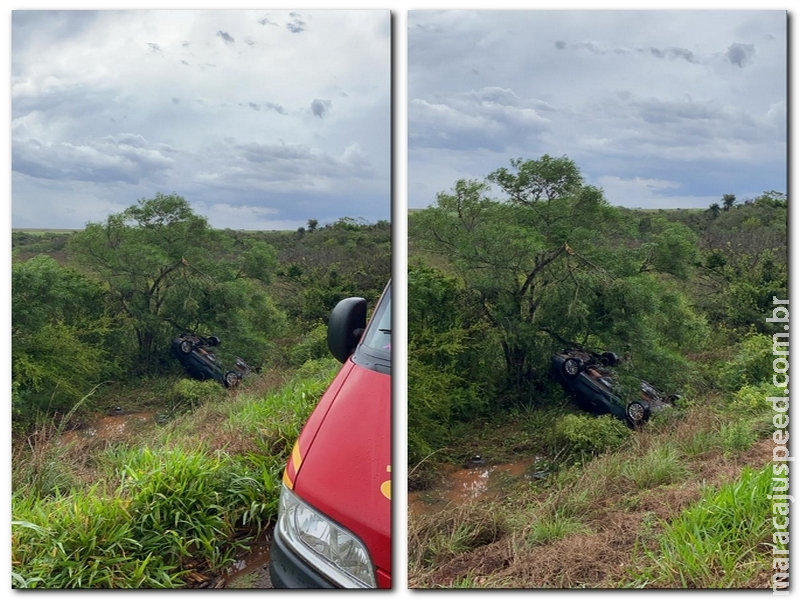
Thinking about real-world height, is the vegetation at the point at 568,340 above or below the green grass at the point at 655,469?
above

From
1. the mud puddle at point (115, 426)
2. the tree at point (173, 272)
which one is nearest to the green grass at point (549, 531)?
the tree at point (173, 272)

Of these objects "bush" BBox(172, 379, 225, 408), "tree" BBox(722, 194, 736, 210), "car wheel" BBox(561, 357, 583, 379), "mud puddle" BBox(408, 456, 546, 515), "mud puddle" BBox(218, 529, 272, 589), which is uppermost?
"tree" BBox(722, 194, 736, 210)

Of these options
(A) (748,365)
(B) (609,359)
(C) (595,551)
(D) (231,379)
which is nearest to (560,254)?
(B) (609,359)

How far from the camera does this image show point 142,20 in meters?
2.27

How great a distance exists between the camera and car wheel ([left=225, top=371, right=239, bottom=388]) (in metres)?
2.34

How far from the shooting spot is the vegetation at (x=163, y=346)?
2234 millimetres

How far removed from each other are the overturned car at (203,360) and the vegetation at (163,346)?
33 mm

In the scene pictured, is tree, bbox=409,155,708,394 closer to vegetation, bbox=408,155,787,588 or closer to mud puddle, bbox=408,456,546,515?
vegetation, bbox=408,155,787,588

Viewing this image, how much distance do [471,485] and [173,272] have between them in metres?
1.30

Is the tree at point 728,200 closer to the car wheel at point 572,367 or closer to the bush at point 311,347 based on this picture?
the car wheel at point 572,367

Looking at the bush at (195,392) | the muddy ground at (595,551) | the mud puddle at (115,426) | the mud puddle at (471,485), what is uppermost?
the bush at (195,392)

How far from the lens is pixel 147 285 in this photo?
2271 mm

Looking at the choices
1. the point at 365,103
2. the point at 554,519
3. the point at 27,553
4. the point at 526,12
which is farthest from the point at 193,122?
the point at 554,519

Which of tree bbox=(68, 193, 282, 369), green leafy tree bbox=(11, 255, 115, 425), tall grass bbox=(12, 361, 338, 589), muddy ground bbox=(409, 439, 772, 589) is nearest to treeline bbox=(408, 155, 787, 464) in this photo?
muddy ground bbox=(409, 439, 772, 589)
